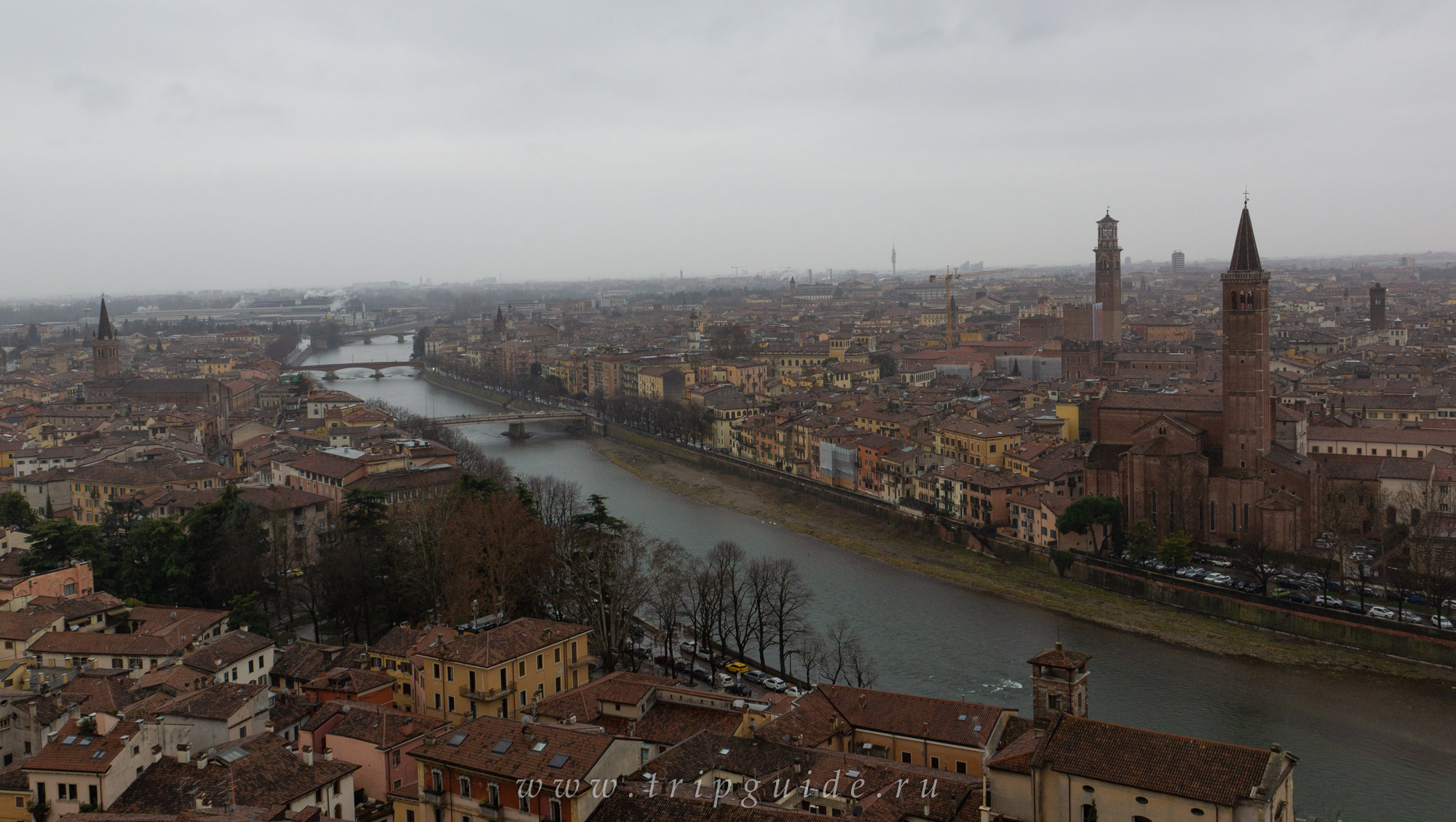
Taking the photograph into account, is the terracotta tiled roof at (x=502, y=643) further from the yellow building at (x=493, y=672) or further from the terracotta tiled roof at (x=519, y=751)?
the terracotta tiled roof at (x=519, y=751)

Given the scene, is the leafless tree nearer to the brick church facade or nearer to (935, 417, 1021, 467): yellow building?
the brick church facade

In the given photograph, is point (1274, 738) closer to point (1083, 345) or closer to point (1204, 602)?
point (1204, 602)

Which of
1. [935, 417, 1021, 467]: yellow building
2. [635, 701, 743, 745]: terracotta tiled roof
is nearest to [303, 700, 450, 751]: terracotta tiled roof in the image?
[635, 701, 743, 745]: terracotta tiled roof

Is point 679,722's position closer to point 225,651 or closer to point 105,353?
point 225,651

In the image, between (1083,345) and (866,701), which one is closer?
(866,701)

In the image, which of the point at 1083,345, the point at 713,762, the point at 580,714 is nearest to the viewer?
the point at 713,762

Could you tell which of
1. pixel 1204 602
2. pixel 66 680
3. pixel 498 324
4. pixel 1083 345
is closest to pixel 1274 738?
pixel 1204 602
